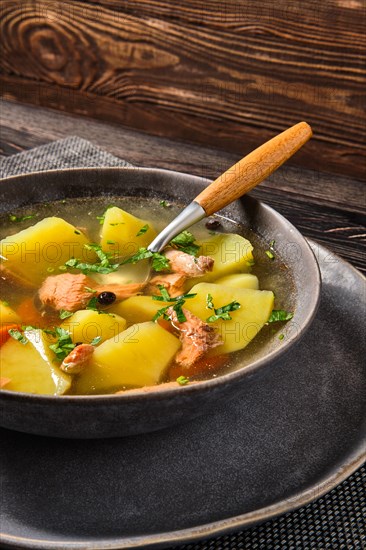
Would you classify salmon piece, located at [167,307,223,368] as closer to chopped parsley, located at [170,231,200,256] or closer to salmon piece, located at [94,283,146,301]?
salmon piece, located at [94,283,146,301]

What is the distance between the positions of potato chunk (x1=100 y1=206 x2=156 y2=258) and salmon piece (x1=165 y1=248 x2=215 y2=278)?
5.2 inches

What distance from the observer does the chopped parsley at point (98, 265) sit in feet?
5.13

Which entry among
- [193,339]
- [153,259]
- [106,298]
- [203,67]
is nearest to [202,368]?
[193,339]

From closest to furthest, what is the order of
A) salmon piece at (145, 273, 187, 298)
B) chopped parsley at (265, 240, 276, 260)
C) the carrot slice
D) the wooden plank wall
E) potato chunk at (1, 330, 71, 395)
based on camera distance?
1. potato chunk at (1, 330, 71, 395)
2. the carrot slice
3. salmon piece at (145, 273, 187, 298)
4. chopped parsley at (265, 240, 276, 260)
5. the wooden plank wall

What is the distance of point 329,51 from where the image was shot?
272 cm

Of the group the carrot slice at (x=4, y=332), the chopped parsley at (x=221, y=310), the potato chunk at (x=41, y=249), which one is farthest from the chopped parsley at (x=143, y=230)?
the carrot slice at (x=4, y=332)

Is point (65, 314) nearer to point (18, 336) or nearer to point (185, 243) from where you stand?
point (18, 336)

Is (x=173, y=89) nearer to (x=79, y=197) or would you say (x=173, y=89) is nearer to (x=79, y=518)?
(x=79, y=197)

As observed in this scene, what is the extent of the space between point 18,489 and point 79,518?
12 centimetres

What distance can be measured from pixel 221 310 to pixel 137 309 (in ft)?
0.57

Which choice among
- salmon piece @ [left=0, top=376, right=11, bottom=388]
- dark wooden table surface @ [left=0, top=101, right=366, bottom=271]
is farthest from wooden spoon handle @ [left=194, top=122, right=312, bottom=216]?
salmon piece @ [left=0, top=376, right=11, bottom=388]

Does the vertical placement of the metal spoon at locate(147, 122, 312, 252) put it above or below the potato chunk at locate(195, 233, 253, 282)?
above

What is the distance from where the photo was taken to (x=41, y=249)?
159 cm

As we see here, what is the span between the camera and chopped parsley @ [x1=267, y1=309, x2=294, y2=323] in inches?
55.1
